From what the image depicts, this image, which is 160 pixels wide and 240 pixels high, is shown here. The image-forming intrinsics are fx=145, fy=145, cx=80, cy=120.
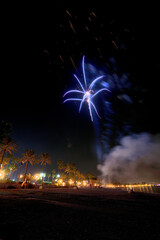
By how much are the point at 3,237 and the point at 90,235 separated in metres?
3.05

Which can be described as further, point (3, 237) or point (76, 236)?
point (76, 236)

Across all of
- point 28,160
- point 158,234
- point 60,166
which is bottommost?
point 158,234

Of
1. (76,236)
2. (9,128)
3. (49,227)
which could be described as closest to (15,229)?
(49,227)

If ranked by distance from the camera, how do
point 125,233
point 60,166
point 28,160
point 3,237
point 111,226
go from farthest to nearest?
point 60,166 < point 28,160 < point 111,226 < point 125,233 < point 3,237

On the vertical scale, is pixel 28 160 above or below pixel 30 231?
above

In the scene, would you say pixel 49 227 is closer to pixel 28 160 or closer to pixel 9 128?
pixel 9 128

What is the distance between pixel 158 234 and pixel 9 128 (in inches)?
1642

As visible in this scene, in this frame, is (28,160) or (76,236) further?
(28,160)

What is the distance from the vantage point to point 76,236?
210 inches

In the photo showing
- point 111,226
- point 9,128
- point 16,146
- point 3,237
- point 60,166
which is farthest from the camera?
point 60,166

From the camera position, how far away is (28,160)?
61781 millimetres

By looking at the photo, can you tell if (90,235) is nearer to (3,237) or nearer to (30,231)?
(30,231)

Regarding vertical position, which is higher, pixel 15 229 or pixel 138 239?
pixel 15 229

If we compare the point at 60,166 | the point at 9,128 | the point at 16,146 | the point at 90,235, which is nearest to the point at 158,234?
the point at 90,235
